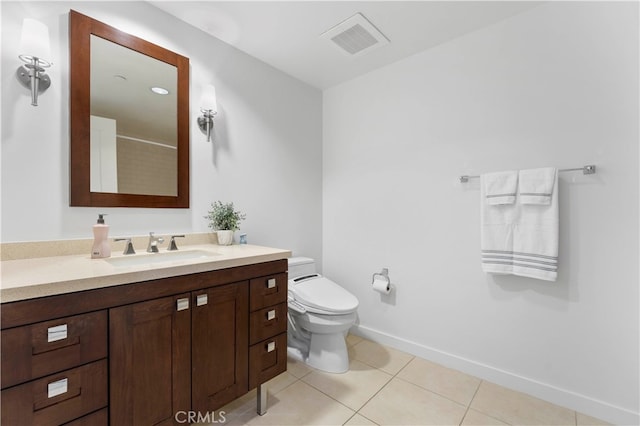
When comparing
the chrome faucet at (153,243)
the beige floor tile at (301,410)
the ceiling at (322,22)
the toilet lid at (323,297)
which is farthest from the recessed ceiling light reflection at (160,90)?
the beige floor tile at (301,410)

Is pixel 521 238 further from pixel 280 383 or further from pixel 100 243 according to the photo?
pixel 100 243

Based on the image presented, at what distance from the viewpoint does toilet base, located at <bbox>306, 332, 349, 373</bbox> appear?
194 cm

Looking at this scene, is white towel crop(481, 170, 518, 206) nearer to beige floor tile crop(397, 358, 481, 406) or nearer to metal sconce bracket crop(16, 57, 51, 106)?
beige floor tile crop(397, 358, 481, 406)

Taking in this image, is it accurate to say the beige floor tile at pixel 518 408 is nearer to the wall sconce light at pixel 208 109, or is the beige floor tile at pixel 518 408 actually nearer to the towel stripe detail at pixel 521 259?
the towel stripe detail at pixel 521 259

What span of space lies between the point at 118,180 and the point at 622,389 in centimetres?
283

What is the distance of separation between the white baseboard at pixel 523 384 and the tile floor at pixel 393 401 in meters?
0.04

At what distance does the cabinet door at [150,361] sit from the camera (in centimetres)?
101

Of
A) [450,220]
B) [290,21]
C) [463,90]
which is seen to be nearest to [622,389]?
[450,220]

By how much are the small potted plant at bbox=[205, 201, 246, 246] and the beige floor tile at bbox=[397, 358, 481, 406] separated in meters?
1.46

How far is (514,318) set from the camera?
69.3 inches

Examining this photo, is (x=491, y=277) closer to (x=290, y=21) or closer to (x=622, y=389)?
(x=622, y=389)

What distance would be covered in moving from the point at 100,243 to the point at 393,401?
1.75m

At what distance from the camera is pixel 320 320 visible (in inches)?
73.1

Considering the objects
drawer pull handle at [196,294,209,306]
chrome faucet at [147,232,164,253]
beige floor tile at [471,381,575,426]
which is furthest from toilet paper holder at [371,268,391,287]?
chrome faucet at [147,232,164,253]
